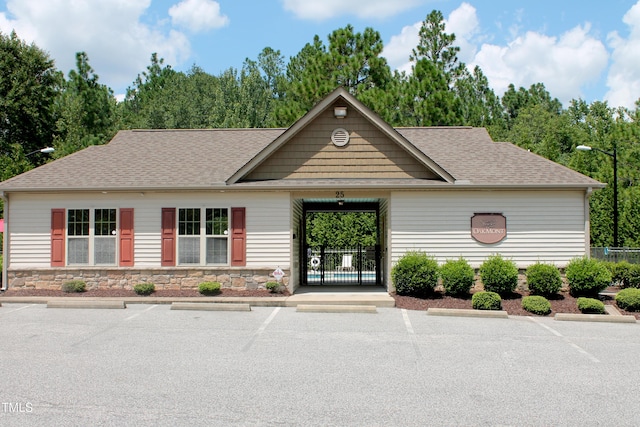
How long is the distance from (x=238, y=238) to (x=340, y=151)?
3762mm

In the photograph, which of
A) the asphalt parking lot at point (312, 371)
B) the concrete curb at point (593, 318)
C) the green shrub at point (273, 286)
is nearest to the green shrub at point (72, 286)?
the asphalt parking lot at point (312, 371)

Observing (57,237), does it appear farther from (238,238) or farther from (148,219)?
(238,238)

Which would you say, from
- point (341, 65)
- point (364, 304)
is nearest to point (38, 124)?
point (341, 65)

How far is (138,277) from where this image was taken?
17.1m

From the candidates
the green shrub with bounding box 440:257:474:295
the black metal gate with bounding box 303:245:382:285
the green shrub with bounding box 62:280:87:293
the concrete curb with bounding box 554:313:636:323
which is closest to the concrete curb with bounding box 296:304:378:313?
the green shrub with bounding box 440:257:474:295

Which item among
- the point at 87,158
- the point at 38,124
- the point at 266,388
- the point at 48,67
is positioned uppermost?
the point at 48,67

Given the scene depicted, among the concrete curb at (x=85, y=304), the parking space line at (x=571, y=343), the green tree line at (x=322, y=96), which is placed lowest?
the parking space line at (x=571, y=343)

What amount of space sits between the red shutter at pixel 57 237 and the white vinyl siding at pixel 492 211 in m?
9.21

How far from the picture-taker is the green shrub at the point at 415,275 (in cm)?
1591

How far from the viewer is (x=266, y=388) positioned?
24.8 feet

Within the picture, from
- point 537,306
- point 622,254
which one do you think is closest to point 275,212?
point 537,306

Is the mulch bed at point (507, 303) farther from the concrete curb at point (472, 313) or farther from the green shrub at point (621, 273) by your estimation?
the green shrub at point (621, 273)

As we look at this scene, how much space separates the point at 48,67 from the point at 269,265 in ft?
116

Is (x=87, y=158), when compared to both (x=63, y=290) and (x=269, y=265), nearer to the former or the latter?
(x=63, y=290)
